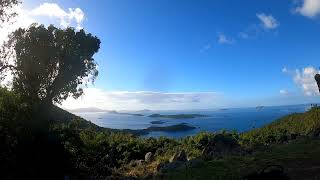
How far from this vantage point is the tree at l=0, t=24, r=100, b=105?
117ft

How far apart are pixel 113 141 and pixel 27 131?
553 inches

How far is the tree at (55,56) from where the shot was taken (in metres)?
35.8

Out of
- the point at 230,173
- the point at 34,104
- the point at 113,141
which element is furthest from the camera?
the point at 113,141

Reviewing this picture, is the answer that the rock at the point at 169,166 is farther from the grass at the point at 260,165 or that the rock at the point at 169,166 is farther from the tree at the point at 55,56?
the tree at the point at 55,56

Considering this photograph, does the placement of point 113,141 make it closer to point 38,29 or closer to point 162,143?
point 162,143

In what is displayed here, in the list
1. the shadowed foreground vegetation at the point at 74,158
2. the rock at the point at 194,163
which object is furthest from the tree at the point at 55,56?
the rock at the point at 194,163

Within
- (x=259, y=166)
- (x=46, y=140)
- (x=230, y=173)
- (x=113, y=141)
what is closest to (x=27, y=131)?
(x=46, y=140)

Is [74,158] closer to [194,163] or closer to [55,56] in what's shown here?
[194,163]

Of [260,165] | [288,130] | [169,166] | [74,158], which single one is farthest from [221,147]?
[288,130]

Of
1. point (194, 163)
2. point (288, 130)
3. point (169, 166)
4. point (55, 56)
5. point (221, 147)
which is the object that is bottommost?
point (169, 166)

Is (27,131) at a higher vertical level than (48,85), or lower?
lower

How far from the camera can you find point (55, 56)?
124 ft

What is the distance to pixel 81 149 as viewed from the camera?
2345cm

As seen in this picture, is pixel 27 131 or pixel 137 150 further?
pixel 137 150
